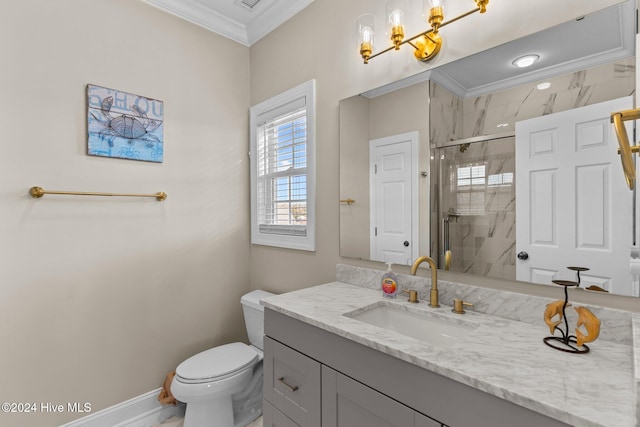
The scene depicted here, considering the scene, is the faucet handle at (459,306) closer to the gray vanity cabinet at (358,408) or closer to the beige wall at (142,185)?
the gray vanity cabinet at (358,408)

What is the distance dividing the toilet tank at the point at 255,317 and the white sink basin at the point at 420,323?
0.92m

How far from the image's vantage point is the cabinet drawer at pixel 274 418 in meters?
1.28

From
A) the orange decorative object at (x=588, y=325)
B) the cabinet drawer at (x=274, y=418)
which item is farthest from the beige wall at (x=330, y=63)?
the orange decorative object at (x=588, y=325)

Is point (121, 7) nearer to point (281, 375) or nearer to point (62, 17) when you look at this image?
Answer: point (62, 17)

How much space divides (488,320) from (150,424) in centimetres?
204

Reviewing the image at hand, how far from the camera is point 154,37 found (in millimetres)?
1999

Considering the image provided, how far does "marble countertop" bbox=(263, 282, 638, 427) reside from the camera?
0.63 metres

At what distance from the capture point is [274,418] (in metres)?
1.34

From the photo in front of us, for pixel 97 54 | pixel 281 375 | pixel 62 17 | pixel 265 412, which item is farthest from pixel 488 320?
pixel 62 17

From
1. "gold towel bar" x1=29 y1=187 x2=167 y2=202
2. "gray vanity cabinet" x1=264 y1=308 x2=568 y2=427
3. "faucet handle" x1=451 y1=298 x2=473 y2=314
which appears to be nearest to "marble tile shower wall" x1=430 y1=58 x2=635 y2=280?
"faucet handle" x1=451 y1=298 x2=473 y2=314

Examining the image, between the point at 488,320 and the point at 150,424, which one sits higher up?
→ the point at 488,320

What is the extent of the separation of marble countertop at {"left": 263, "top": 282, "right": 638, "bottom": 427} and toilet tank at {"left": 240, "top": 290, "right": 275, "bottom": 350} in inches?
35.7

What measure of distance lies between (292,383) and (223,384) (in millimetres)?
631

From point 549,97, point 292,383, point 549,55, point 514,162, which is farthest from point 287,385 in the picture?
point 549,55
